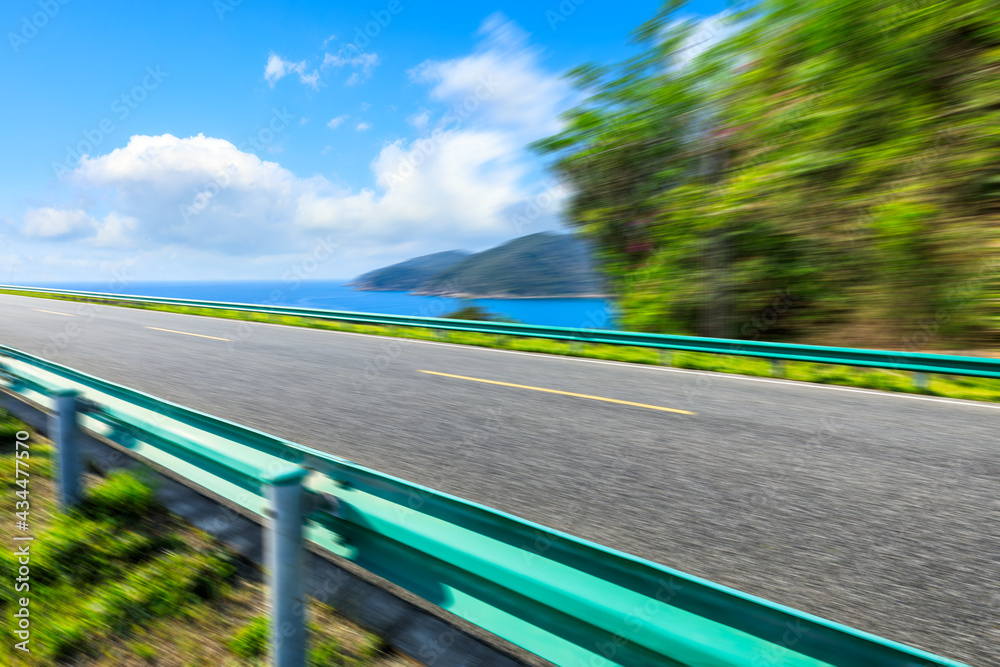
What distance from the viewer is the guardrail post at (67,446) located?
10.2ft

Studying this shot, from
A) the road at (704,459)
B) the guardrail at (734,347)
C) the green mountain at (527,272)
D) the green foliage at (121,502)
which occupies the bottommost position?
the road at (704,459)

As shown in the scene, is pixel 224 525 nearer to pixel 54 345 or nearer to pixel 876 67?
pixel 54 345

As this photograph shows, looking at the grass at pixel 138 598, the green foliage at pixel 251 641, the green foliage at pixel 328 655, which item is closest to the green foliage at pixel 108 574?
the grass at pixel 138 598

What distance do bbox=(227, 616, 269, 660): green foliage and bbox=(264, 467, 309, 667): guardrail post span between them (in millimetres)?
333

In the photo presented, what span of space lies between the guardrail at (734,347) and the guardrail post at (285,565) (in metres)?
8.12

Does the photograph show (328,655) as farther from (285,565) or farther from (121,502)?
(121,502)

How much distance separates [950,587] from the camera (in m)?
2.61

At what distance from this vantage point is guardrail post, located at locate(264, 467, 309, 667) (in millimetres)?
1783

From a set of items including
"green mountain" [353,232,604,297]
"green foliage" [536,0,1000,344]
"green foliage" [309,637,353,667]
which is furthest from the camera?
"green mountain" [353,232,604,297]

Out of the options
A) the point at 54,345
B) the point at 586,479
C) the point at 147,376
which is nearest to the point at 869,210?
the point at 586,479

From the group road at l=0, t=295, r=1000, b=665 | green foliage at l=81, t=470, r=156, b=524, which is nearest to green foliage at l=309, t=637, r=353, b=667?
road at l=0, t=295, r=1000, b=665

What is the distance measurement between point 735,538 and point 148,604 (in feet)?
9.79

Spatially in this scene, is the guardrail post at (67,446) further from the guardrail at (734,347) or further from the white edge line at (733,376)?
the guardrail at (734,347)

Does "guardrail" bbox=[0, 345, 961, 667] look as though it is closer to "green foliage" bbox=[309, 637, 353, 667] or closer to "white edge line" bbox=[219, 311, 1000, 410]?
"green foliage" bbox=[309, 637, 353, 667]
